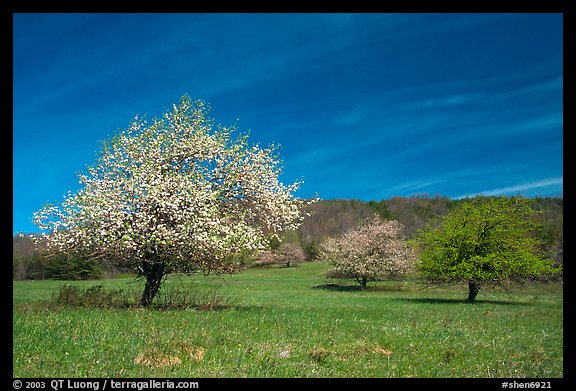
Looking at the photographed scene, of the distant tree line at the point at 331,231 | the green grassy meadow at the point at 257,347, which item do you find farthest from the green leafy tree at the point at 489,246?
the green grassy meadow at the point at 257,347

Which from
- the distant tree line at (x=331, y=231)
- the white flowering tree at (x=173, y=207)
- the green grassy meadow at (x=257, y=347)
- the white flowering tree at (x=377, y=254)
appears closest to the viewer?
the green grassy meadow at (x=257, y=347)

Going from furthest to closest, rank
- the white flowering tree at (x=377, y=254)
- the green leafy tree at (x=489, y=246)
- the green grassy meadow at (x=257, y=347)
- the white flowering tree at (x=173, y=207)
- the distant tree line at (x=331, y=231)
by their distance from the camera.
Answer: the distant tree line at (x=331, y=231) < the white flowering tree at (x=377, y=254) < the green leafy tree at (x=489, y=246) < the white flowering tree at (x=173, y=207) < the green grassy meadow at (x=257, y=347)

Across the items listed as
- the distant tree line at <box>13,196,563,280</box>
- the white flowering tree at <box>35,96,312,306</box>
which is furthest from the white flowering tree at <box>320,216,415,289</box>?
the white flowering tree at <box>35,96,312,306</box>

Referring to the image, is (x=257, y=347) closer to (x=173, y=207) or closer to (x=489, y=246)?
(x=173, y=207)

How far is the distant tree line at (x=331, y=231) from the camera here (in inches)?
3145

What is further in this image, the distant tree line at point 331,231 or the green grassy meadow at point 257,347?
the distant tree line at point 331,231

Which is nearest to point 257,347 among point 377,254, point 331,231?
point 377,254

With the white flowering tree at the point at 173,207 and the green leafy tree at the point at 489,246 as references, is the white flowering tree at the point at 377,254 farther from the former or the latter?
the white flowering tree at the point at 173,207

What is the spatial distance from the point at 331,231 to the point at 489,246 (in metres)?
133

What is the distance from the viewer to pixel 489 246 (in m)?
38.8

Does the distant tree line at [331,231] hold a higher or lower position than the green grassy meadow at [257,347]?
higher

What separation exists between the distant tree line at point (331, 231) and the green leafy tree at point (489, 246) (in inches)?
118
